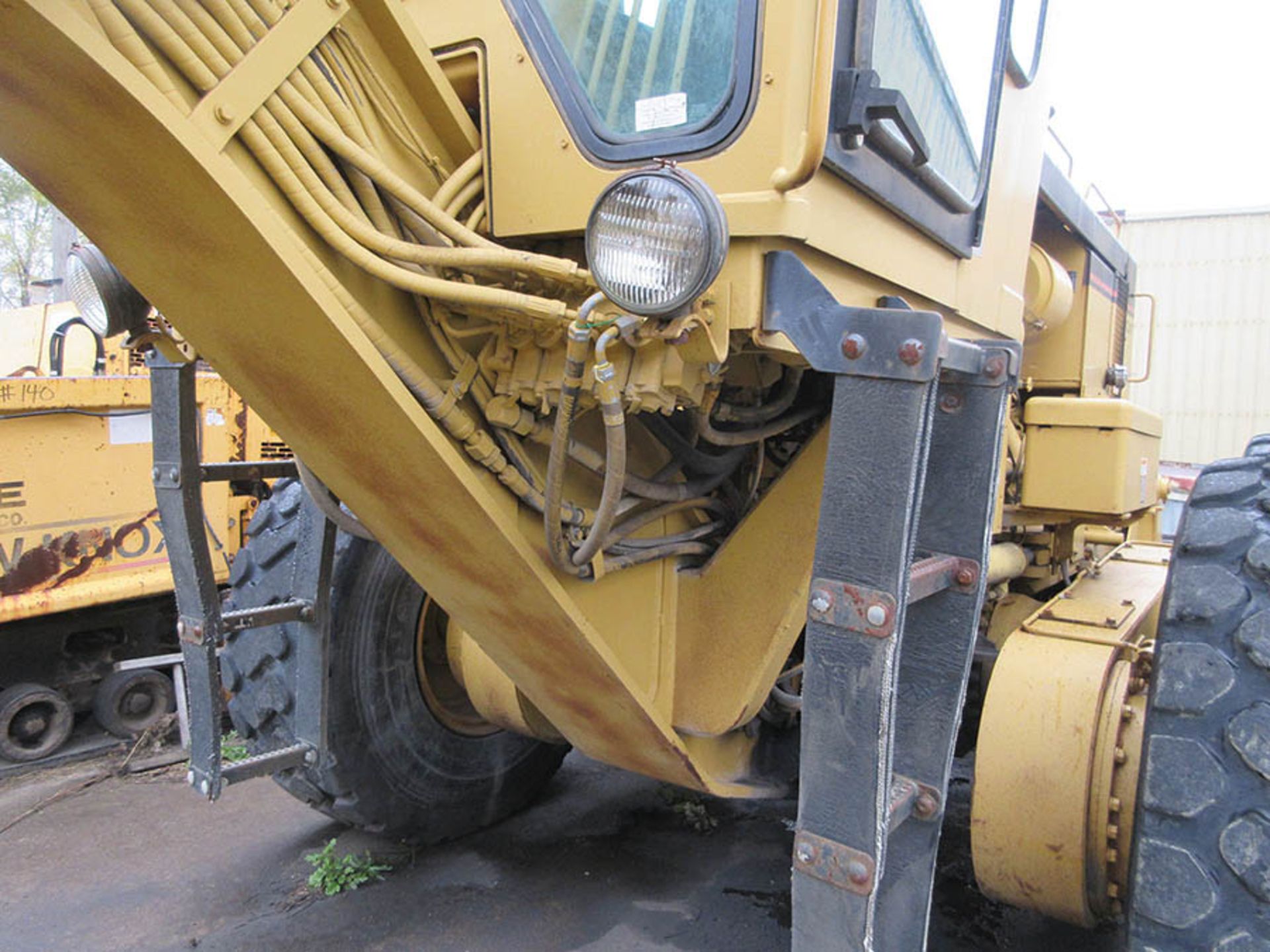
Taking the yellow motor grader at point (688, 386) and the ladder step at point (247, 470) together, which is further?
the ladder step at point (247, 470)

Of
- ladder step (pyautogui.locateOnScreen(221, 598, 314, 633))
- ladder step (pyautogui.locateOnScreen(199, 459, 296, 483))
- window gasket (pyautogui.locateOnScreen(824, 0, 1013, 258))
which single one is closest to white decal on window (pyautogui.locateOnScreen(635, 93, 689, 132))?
window gasket (pyautogui.locateOnScreen(824, 0, 1013, 258))

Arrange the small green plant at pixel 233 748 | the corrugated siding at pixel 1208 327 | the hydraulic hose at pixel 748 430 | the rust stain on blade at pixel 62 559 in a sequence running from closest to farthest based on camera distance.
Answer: the hydraulic hose at pixel 748 430, the small green plant at pixel 233 748, the rust stain on blade at pixel 62 559, the corrugated siding at pixel 1208 327

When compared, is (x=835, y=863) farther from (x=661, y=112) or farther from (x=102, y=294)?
(x=102, y=294)

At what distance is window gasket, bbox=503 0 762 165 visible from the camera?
4.82 feet

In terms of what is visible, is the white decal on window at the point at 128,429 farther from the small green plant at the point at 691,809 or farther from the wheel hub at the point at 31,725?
the small green plant at the point at 691,809

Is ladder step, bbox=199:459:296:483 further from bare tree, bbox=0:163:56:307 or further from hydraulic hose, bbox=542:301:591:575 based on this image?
bare tree, bbox=0:163:56:307

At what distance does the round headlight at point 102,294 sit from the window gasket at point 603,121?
84cm

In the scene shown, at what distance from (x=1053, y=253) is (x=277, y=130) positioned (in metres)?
2.84

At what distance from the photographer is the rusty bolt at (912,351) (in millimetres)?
1290

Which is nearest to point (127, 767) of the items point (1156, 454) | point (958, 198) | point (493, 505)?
point (493, 505)

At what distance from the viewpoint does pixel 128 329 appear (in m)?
1.84

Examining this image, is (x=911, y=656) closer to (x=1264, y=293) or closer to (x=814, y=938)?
(x=814, y=938)

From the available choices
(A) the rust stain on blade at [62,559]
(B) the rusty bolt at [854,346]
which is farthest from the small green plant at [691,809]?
(A) the rust stain on blade at [62,559]

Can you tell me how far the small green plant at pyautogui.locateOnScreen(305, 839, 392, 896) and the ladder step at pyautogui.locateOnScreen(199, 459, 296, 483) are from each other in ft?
4.12
